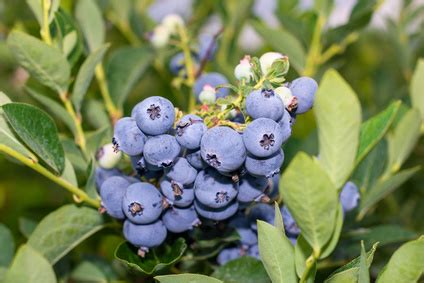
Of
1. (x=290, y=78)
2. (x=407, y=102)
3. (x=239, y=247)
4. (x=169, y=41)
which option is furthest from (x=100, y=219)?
(x=407, y=102)

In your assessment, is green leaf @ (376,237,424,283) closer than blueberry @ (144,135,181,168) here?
Yes

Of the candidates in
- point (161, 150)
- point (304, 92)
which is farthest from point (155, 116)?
point (304, 92)

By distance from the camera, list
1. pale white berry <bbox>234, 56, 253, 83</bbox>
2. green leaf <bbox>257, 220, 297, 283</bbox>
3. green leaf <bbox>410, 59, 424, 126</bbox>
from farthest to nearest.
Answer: green leaf <bbox>410, 59, 424, 126</bbox> → pale white berry <bbox>234, 56, 253, 83</bbox> → green leaf <bbox>257, 220, 297, 283</bbox>

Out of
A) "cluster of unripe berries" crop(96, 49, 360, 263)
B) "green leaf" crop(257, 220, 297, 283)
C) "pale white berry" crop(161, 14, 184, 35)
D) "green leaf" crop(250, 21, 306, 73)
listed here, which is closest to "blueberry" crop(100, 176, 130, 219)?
"cluster of unripe berries" crop(96, 49, 360, 263)

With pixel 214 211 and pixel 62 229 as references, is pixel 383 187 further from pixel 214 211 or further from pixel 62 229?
pixel 62 229

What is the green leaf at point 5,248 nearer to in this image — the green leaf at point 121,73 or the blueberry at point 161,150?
the green leaf at point 121,73

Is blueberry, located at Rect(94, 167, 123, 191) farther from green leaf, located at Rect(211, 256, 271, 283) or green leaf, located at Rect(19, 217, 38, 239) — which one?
green leaf, located at Rect(19, 217, 38, 239)

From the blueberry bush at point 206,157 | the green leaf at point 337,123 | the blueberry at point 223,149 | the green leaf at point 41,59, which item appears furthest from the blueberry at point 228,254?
the green leaf at point 41,59
